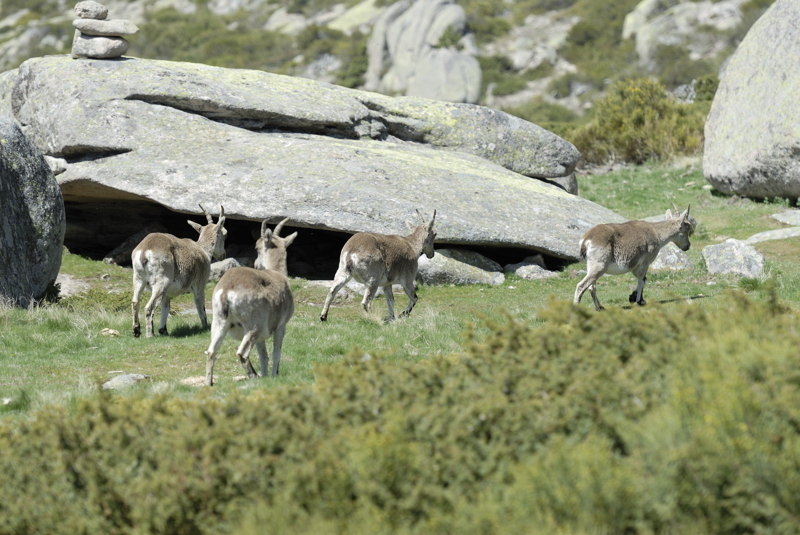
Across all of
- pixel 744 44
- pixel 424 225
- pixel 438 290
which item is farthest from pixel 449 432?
pixel 744 44

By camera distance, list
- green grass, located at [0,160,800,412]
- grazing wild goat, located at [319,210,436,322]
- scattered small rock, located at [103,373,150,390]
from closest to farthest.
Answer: scattered small rock, located at [103,373,150,390] < green grass, located at [0,160,800,412] < grazing wild goat, located at [319,210,436,322]

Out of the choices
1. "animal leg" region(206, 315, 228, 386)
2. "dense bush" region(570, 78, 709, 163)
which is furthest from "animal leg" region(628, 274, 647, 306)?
"dense bush" region(570, 78, 709, 163)

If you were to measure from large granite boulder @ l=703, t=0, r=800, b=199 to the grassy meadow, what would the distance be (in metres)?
19.5

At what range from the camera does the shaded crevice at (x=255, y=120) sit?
26.4 m

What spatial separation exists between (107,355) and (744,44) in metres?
25.2

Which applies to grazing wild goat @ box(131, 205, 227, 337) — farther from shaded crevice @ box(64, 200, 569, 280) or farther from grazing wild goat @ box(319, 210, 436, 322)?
shaded crevice @ box(64, 200, 569, 280)

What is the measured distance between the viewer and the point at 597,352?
28.6ft

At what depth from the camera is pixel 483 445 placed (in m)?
7.22

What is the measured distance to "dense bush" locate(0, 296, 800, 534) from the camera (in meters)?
6.42

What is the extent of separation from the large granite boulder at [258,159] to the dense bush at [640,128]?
12.5 metres

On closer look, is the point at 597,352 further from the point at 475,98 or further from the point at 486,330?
the point at 475,98

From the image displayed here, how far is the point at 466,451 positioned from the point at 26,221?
1631cm

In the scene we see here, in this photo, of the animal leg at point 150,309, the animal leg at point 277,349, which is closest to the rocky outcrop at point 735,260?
the animal leg at point 277,349

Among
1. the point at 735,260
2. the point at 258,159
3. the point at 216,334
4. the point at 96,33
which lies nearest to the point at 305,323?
the point at 216,334
